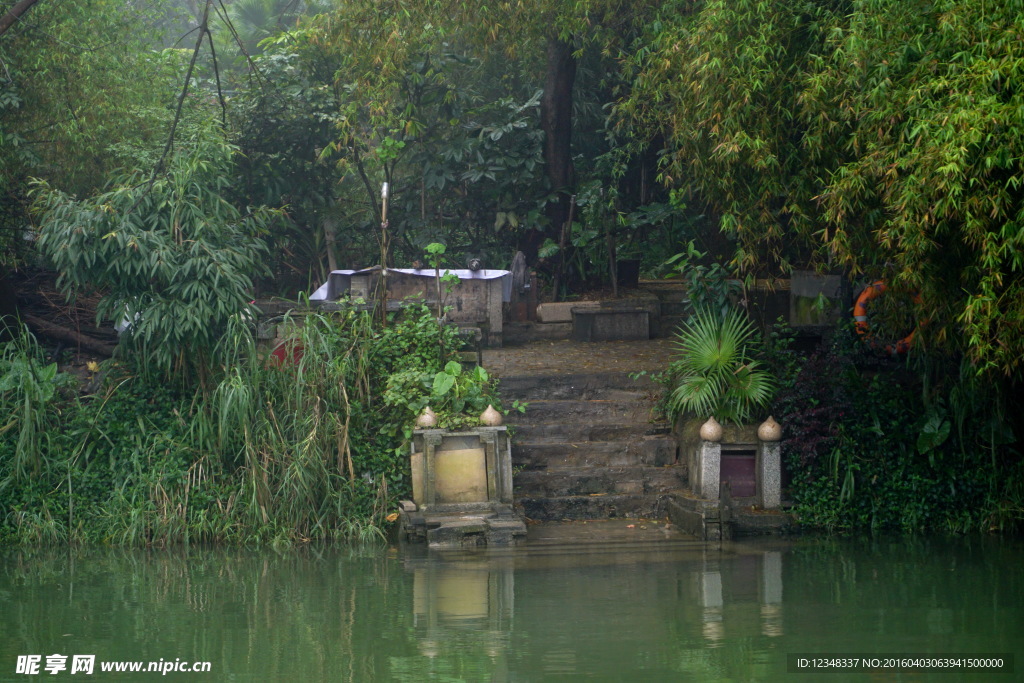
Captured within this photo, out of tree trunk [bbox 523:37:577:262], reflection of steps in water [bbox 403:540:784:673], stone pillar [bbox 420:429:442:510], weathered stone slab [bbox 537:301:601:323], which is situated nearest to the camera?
reflection of steps in water [bbox 403:540:784:673]

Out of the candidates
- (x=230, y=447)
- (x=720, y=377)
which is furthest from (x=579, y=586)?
(x=230, y=447)

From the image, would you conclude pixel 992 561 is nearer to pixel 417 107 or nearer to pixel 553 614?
pixel 553 614

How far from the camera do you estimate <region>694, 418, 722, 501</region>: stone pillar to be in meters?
8.89

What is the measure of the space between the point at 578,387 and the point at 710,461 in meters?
2.01

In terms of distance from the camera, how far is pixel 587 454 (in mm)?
9664

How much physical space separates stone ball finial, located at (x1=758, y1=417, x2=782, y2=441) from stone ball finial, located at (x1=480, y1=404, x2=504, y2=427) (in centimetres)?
219

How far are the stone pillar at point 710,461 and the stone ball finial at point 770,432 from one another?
348mm

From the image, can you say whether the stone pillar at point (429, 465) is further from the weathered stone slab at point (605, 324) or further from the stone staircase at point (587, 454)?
the weathered stone slab at point (605, 324)

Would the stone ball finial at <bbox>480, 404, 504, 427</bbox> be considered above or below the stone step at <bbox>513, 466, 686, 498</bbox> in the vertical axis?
above

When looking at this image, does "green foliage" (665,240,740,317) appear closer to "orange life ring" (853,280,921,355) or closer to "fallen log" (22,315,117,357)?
"orange life ring" (853,280,921,355)

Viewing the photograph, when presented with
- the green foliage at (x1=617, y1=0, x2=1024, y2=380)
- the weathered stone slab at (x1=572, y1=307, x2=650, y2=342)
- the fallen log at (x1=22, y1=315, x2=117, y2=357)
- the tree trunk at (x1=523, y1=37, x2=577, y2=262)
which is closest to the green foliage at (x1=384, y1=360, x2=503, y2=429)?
the green foliage at (x1=617, y1=0, x2=1024, y2=380)

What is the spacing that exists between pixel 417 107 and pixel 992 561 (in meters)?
8.94

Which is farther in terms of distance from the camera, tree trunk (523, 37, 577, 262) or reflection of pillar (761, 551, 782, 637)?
tree trunk (523, 37, 577, 262)

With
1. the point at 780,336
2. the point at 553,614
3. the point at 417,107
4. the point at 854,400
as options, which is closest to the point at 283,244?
the point at 417,107
